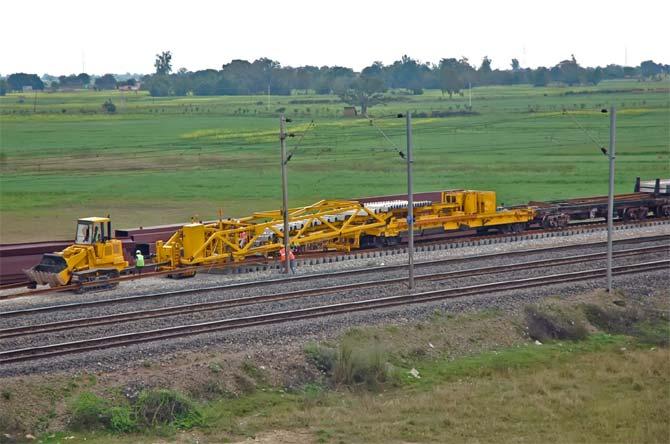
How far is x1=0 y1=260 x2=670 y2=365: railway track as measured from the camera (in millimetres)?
25844

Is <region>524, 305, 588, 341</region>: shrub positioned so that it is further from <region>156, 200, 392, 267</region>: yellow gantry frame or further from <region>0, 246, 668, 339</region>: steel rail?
<region>156, 200, 392, 267</region>: yellow gantry frame

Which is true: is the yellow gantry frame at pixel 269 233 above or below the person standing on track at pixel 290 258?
above

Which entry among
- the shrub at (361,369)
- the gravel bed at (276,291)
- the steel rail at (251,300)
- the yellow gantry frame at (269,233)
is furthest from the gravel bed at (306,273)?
the shrub at (361,369)

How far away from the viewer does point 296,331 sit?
28.0 m

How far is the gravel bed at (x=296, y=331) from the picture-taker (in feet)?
81.4

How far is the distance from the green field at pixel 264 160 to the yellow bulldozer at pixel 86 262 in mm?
18515

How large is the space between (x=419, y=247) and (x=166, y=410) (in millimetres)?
21134

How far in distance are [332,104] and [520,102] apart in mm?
31830

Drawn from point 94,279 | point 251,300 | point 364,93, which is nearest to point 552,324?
point 251,300

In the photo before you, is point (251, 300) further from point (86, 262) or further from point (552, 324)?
point (552, 324)

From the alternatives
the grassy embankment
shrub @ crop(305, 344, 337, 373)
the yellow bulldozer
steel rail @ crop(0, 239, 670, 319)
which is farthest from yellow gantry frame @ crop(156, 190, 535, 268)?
shrub @ crop(305, 344, 337, 373)

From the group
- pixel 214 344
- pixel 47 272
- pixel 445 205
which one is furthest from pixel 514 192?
pixel 214 344

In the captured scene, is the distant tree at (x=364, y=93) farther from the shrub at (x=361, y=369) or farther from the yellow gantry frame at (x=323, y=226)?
the shrub at (x=361, y=369)

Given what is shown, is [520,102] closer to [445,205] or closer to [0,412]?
[445,205]
